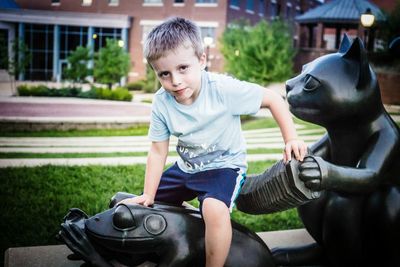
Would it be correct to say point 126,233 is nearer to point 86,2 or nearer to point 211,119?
point 211,119

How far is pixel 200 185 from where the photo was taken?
202 centimetres

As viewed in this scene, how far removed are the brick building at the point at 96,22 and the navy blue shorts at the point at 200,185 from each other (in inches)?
1032

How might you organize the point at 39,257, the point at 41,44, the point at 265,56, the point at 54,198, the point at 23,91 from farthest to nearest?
1. the point at 41,44
2. the point at 265,56
3. the point at 23,91
4. the point at 54,198
5. the point at 39,257

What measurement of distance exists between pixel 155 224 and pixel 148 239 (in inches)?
2.5

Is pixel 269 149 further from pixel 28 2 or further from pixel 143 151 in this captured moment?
pixel 28 2

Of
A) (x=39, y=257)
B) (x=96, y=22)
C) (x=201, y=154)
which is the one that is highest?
(x=96, y=22)

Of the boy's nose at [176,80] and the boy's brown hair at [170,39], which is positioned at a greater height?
the boy's brown hair at [170,39]

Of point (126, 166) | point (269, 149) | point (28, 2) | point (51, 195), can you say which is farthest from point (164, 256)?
point (28, 2)

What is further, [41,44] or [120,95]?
[41,44]

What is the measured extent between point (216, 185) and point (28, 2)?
31749 millimetres

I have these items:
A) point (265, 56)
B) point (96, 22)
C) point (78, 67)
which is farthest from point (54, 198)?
point (96, 22)

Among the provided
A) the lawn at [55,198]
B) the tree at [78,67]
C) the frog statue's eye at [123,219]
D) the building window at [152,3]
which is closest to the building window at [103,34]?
the building window at [152,3]

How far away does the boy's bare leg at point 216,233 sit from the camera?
1.86 meters

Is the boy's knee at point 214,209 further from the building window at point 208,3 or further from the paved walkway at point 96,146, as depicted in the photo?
the building window at point 208,3
